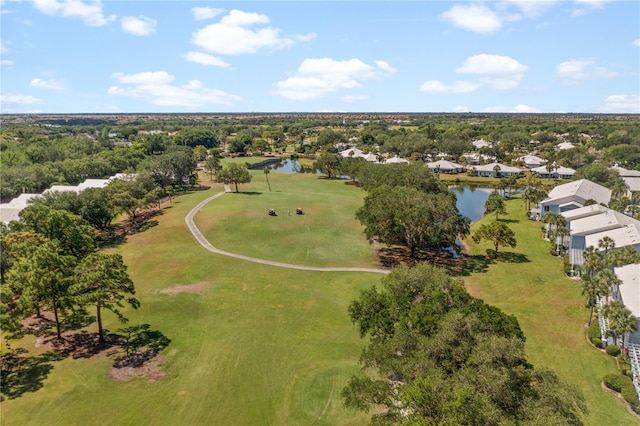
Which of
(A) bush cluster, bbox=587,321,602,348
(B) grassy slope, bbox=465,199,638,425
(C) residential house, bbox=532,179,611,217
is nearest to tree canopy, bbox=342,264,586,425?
(B) grassy slope, bbox=465,199,638,425

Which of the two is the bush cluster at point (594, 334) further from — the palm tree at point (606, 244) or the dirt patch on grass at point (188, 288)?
the dirt patch on grass at point (188, 288)

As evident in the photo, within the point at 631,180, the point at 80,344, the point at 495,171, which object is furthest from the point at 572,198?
the point at 80,344

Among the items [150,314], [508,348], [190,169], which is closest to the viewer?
[508,348]

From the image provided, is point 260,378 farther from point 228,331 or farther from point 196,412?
point 228,331

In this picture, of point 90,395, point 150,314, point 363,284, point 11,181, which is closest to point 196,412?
point 90,395

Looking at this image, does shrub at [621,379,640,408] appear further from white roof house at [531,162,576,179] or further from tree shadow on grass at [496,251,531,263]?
white roof house at [531,162,576,179]

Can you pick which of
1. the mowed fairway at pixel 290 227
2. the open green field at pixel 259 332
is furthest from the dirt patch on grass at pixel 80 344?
the mowed fairway at pixel 290 227

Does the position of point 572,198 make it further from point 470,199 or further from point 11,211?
point 11,211
